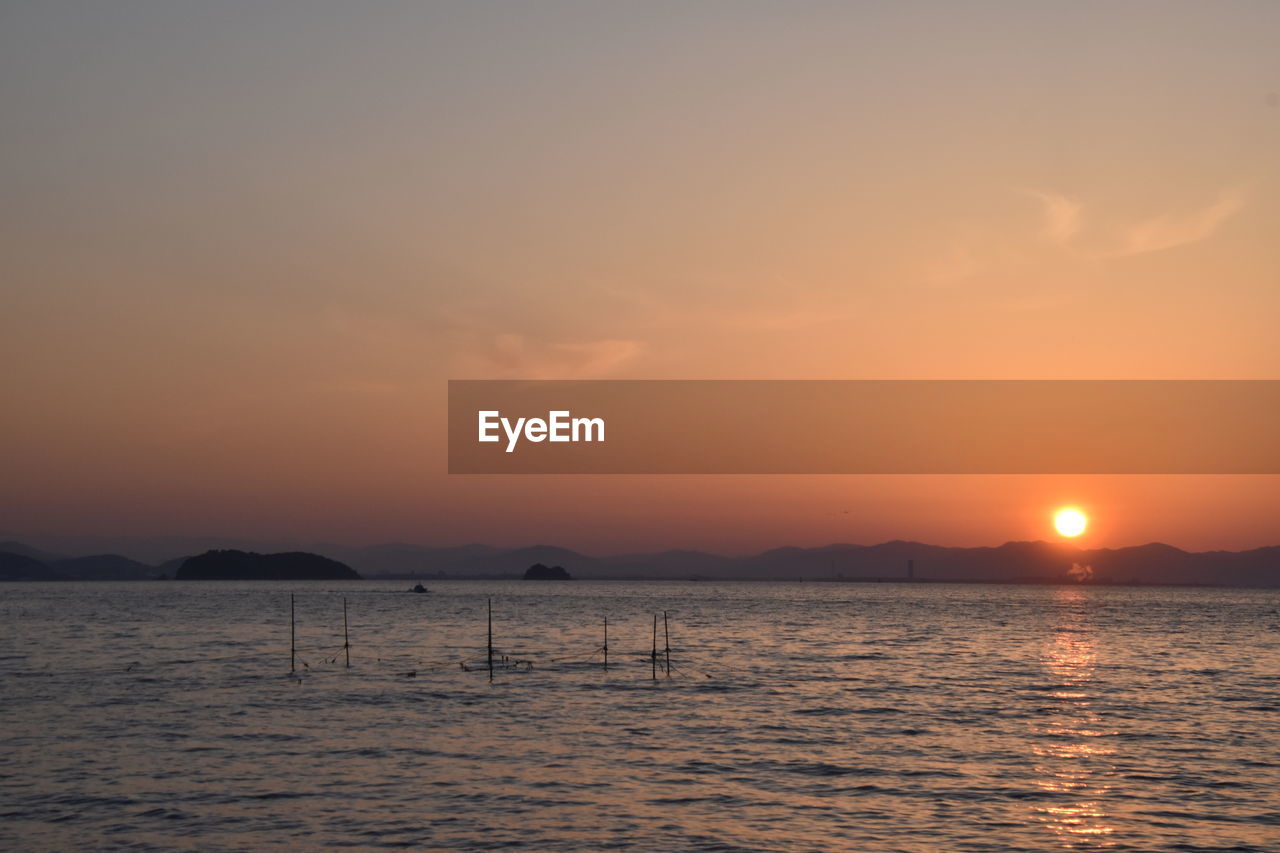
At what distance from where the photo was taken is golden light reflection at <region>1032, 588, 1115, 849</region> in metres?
31.7

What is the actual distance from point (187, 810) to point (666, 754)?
711 inches

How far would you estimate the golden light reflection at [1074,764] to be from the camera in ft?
104

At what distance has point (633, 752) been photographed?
43.8 metres

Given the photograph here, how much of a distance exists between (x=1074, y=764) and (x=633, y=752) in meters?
17.1

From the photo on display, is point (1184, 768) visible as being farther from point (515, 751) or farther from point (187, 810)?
point (187, 810)

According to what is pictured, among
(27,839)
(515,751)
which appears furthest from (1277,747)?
(27,839)

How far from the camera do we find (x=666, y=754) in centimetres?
4341

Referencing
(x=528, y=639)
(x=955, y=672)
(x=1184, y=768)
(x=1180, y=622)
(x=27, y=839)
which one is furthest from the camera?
(x=1180, y=622)

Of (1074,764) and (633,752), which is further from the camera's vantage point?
(633,752)

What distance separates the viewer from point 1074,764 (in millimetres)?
42094

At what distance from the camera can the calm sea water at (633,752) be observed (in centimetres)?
3102

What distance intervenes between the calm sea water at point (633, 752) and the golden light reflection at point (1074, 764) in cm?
17

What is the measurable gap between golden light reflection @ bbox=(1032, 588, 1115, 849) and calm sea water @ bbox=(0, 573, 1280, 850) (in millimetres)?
168

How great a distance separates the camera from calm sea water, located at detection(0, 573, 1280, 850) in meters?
31.0
